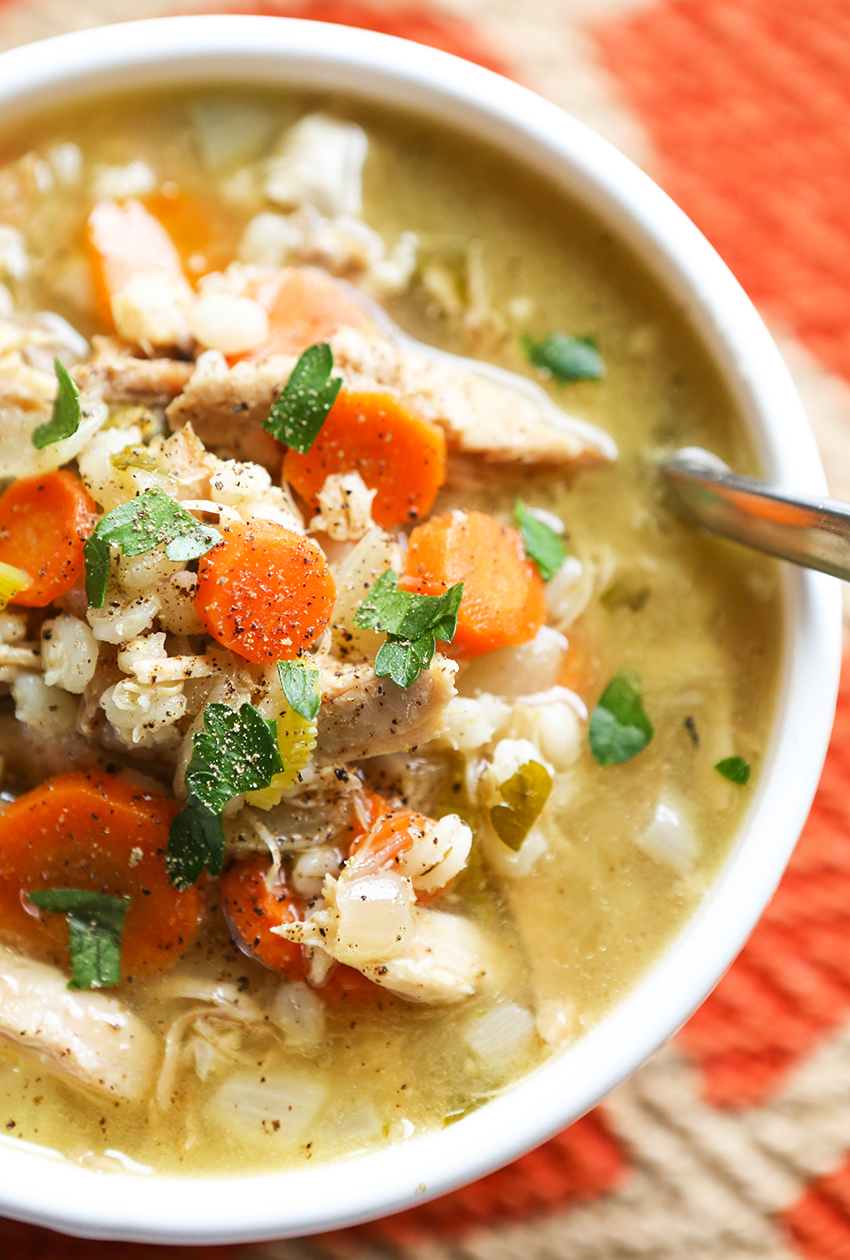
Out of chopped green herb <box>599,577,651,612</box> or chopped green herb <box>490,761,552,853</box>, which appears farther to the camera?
chopped green herb <box>599,577,651,612</box>

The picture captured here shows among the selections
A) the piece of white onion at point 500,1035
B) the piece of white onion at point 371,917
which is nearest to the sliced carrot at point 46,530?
the piece of white onion at point 371,917

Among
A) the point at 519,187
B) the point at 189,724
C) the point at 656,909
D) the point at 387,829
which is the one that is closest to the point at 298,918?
the point at 387,829

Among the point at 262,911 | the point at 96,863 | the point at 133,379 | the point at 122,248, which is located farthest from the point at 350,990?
the point at 122,248

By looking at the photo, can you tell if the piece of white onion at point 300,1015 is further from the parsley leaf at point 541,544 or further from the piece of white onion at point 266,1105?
the parsley leaf at point 541,544

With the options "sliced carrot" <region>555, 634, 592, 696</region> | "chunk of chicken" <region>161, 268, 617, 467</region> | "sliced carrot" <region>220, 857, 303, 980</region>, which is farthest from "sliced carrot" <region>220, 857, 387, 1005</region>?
"chunk of chicken" <region>161, 268, 617, 467</region>

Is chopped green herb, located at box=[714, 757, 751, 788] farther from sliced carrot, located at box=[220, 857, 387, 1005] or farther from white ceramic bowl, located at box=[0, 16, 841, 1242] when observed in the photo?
sliced carrot, located at box=[220, 857, 387, 1005]

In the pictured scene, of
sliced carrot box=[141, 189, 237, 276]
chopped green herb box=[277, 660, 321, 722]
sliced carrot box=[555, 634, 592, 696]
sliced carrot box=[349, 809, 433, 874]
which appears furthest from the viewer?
sliced carrot box=[141, 189, 237, 276]

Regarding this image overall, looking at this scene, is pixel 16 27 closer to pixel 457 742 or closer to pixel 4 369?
pixel 4 369

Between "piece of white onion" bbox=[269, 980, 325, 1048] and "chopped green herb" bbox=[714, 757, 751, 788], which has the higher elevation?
"chopped green herb" bbox=[714, 757, 751, 788]
